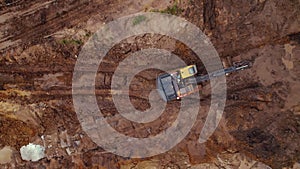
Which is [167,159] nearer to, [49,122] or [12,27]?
[49,122]

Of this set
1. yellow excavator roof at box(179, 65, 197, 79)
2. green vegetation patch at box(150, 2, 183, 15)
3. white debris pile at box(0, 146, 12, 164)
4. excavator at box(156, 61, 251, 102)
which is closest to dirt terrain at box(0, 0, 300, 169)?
green vegetation patch at box(150, 2, 183, 15)

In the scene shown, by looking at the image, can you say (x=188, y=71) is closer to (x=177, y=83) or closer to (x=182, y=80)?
(x=182, y=80)

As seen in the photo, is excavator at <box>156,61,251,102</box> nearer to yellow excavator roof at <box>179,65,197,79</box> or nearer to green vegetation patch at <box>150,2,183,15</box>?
yellow excavator roof at <box>179,65,197,79</box>

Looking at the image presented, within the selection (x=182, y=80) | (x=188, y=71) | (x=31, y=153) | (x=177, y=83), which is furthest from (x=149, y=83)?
(x=31, y=153)

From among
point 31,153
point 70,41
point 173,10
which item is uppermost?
point 173,10

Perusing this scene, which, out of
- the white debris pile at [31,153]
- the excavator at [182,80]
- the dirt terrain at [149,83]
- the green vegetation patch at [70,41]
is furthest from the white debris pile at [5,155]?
the excavator at [182,80]

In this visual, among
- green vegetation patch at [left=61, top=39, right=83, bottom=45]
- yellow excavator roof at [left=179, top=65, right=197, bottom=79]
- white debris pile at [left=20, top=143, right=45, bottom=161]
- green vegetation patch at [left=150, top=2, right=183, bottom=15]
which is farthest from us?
white debris pile at [left=20, top=143, right=45, bottom=161]

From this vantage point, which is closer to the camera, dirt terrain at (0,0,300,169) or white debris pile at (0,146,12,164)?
dirt terrain at (0,0,300,169)
